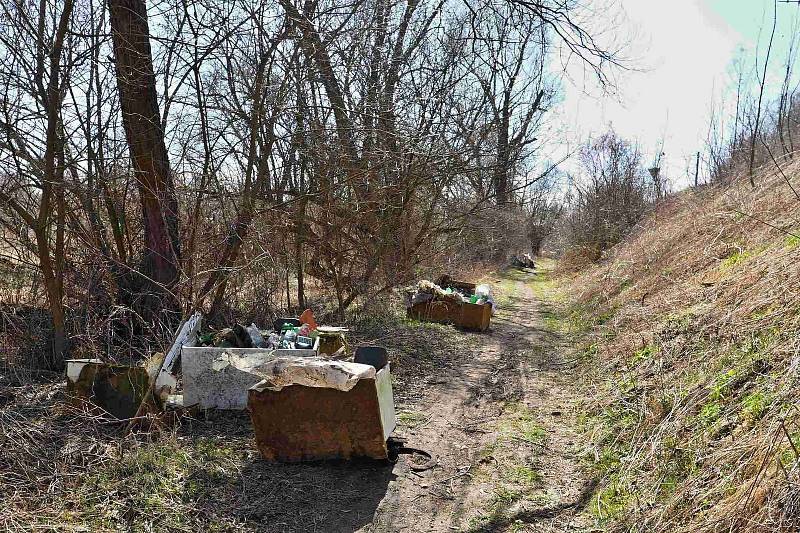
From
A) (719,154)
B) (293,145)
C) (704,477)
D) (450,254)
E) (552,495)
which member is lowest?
(552,495)

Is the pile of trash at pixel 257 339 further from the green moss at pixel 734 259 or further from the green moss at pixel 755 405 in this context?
the green moss at pixel 734 259

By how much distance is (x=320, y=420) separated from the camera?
4.71 metres

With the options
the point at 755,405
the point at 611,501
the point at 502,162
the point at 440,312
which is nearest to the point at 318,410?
the point at 611,501

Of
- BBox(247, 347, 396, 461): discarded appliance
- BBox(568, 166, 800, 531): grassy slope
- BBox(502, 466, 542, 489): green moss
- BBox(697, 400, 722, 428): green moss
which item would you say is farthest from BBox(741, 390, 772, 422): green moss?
BBox(247, 347, 396, 461): discarded appliance

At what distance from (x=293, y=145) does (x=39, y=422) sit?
4.76m

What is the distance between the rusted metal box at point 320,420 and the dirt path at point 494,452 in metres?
0.41

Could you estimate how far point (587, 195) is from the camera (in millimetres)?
28812

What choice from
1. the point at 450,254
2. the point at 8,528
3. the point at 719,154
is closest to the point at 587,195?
the point at 719,154

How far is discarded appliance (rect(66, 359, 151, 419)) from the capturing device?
204 inches

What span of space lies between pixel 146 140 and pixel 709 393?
20.5ft

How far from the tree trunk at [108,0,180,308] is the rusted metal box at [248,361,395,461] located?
2871 mm

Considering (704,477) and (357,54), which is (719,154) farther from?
(704,477)

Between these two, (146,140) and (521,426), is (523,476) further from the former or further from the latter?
(146,140)

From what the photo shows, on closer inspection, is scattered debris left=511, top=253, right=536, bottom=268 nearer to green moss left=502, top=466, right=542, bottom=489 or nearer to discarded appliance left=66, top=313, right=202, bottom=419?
green moss left=502, top=466, right=542, bottom=489
